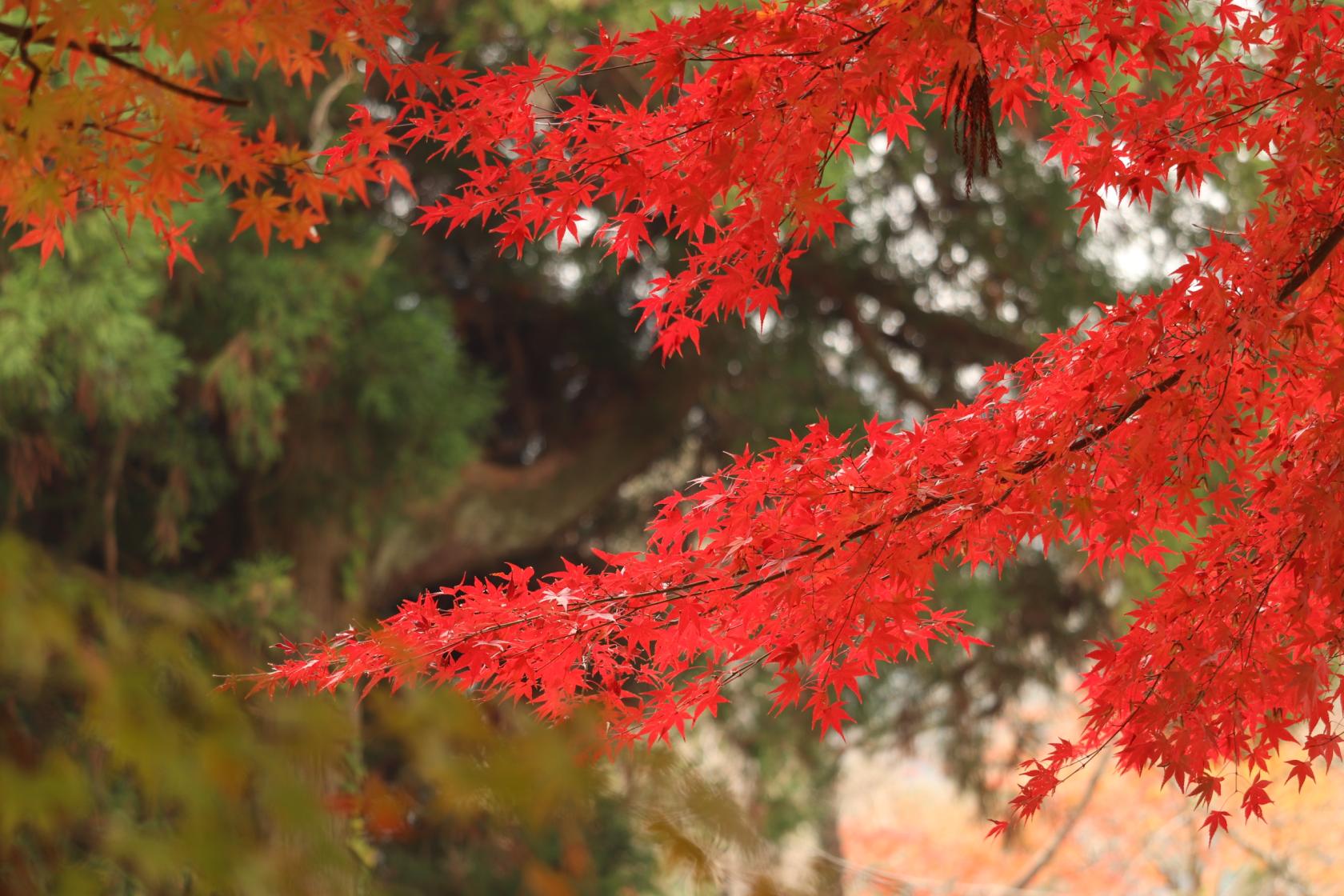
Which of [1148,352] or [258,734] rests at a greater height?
[1148,352]

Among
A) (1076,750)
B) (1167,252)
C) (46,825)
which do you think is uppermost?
(1167,252)

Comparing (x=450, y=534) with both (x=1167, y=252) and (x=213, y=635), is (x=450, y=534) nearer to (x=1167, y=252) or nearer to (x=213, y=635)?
(x=1167, y=252)

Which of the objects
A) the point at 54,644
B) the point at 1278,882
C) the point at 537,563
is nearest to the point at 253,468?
the point at 537,563

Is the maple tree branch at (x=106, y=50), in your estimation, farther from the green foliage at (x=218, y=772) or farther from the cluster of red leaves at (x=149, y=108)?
the green foliage at (x=218, y=772)

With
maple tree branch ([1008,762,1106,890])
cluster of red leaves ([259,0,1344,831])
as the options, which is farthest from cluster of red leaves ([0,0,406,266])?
maple tree branch ([1008,762,1106,890])

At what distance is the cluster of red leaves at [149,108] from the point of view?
192cm

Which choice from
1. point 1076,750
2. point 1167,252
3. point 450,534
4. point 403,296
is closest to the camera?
point 1076,750

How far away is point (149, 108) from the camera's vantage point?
2863 millimetres

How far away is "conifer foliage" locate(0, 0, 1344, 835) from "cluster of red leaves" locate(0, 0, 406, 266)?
21 mm

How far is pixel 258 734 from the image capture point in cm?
129

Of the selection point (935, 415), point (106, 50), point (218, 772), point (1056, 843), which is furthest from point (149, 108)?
point (1056, 843)

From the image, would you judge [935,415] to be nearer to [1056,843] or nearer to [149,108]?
[149,108]

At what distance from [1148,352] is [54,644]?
186 cm

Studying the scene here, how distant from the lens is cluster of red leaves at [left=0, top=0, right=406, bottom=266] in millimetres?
1918
